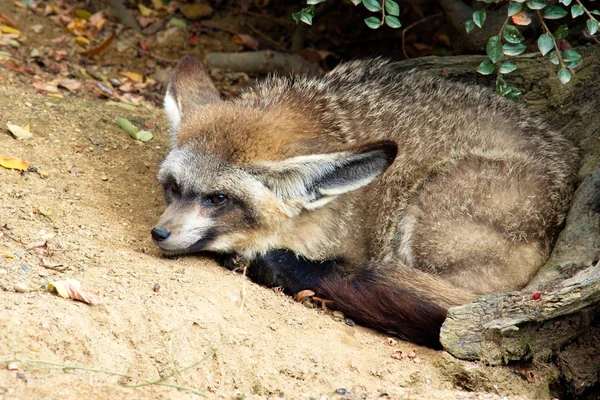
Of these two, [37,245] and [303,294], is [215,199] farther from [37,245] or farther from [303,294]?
[37,245]

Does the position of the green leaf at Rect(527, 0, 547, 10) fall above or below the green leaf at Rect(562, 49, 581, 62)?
above

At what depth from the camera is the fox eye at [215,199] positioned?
5.27 metres

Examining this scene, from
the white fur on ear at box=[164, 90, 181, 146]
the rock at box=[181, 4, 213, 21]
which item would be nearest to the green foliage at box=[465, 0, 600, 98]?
the white fur on ear at box=[164, 90, 181, 146]

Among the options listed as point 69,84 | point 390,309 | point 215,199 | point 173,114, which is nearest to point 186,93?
point 173,114

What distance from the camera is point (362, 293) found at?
5.08m

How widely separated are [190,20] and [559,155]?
530cm

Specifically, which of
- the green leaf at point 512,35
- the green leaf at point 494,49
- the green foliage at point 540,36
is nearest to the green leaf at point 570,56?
the green foliage at point 540,36

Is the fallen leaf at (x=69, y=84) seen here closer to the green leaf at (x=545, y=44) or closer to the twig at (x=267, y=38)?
the twig at (x=267, y=38)

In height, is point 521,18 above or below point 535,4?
below

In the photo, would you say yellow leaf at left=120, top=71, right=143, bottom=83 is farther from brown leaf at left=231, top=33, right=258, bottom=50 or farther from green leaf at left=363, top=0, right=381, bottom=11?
green leaf at left=363, top=0, right=381, bottom=11

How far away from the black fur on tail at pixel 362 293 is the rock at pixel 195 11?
468 centimetres

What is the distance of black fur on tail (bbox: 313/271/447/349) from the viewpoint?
192 inches

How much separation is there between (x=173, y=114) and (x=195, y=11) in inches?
144

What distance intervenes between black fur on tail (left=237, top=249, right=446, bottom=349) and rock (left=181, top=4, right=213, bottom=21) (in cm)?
468
